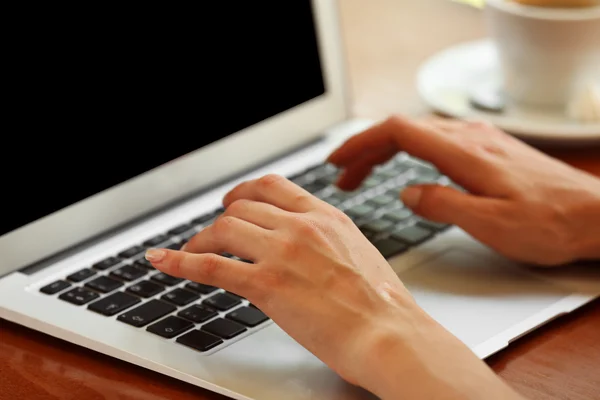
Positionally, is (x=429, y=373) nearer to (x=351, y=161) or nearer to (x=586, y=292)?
(x=586, y=292)

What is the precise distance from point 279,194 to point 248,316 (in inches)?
4.0

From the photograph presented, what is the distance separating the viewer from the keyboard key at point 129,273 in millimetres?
762

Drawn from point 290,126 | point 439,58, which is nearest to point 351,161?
point 290,126

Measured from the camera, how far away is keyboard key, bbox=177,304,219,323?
2.31 ft

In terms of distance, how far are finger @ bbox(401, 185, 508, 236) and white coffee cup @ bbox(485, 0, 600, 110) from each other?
12.1 inches

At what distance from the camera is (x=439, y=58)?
1.25 meters

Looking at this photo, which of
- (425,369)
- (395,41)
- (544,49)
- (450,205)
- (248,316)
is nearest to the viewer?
(425,369)

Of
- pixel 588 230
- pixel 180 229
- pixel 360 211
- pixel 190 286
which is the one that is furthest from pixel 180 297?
pixel 588 230

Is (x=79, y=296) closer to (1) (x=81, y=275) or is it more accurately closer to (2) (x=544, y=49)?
(1) (x=81, y=275)

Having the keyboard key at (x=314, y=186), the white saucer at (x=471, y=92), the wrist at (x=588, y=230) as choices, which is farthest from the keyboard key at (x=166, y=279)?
the white saucer at (x=471, y=92)

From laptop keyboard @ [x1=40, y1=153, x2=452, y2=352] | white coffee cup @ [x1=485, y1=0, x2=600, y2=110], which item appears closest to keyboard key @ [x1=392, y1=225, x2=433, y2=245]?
laptop keyboard @ [x1=40, y1=153, x2=452, y2=352]

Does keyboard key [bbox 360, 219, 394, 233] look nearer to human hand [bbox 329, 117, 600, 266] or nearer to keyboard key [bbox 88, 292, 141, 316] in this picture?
human hand [bbox 329, 117, 600, 266]

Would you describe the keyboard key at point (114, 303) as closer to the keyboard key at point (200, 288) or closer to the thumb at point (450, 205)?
the keyboard key at point (200, 288)

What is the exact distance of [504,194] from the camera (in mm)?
812
